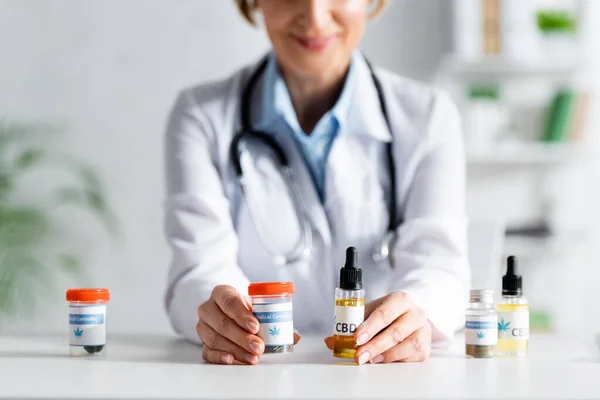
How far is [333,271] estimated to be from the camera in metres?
1.44

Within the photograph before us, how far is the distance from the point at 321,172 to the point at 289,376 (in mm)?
639

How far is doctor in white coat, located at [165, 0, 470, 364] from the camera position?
4.35ft

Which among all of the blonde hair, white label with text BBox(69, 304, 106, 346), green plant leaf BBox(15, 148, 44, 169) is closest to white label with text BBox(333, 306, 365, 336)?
white label with text BBox(69, 304, 106, 346)

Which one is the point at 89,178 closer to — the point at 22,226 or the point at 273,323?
the point at 22,226

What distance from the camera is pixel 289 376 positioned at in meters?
0.91

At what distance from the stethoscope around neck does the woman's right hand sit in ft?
1.10

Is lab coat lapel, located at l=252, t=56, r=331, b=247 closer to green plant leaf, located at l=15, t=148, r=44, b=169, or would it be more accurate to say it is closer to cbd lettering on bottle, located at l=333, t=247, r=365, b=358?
cbd lettering on bottle, located at l=333, t=247, r=365, b=358

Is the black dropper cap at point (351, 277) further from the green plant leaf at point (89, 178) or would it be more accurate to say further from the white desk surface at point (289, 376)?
the green plant leaf at point (89, 178)

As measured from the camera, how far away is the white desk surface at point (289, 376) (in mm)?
804

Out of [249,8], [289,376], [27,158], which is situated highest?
[249,8]

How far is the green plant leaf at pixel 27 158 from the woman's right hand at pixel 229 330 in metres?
1.77

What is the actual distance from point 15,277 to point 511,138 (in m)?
2.00

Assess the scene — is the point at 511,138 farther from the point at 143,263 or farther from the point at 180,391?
the point at 180,391

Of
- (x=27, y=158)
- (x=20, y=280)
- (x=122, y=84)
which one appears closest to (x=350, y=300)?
(x=27, y=158)
